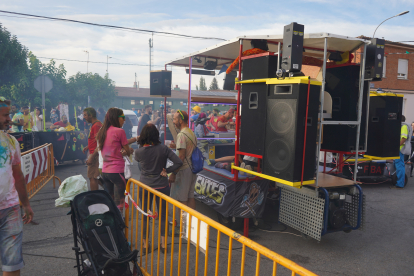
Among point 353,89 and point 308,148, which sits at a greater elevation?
point 353,89

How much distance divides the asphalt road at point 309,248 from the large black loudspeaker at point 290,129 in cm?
120

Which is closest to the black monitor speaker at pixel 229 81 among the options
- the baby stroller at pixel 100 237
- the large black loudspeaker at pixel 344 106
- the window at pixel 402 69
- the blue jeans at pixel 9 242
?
the large black loudspeaker at pixel 344 106

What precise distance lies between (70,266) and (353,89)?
491 centimetres

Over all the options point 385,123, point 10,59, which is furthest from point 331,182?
point 10,59

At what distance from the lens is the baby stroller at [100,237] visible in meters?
3.07

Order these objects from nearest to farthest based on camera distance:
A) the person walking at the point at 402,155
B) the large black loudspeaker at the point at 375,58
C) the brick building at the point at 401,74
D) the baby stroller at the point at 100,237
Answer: the baby stroller at the point at 100,237
the large black loudspeaker at the point at 375,58
the person walking at the point at 402,155
the brick building at the point at 401,74

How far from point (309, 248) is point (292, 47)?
295 centimetres

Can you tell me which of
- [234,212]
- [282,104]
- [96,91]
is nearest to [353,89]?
[282,104]

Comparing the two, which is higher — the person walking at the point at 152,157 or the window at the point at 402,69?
the window at the point at 402,69

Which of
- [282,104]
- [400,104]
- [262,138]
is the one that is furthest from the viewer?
[400,104]

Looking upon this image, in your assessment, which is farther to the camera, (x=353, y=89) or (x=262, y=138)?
(x=353, y=89)

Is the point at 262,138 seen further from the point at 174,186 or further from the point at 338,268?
the point at 338,268

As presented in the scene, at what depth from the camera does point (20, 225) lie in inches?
104

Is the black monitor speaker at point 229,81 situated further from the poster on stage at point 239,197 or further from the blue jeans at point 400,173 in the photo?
Answer: the blue jeans at point 400,173
